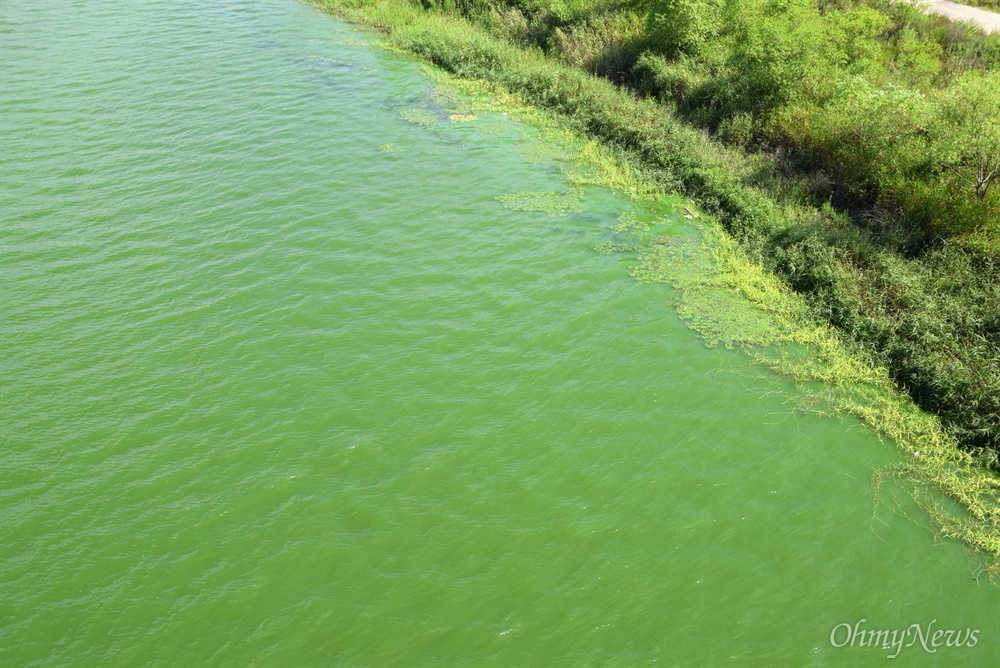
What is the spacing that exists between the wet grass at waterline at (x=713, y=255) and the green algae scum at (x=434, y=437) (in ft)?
0.24

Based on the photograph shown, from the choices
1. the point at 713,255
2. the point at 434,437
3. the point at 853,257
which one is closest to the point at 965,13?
the point at 853,257

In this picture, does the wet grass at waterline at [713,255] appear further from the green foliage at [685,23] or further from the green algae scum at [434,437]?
the green foliage at [685,23]

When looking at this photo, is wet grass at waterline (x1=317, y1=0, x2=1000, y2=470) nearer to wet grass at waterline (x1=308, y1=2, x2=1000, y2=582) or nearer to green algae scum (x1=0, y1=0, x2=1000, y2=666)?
wet grass at waterline (x1=308, y1=2, x2=1000, y2=582)

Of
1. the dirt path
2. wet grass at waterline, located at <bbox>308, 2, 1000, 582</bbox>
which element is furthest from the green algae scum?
the dirt path

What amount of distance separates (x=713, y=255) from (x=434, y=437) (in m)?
6.70

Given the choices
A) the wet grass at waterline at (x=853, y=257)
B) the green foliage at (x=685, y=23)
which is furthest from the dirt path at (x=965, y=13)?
the wet grass at waterline at (x=853, y=257)

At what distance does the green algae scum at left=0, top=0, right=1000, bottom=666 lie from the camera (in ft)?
23.1

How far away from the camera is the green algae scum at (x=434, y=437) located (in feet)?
23.1

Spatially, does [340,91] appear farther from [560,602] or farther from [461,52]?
[560,602]

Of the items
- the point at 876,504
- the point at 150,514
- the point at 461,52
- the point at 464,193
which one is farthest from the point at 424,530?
the point at 461,52

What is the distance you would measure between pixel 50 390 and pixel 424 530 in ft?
20.6

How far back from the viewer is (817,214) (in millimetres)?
12516

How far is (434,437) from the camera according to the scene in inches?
356

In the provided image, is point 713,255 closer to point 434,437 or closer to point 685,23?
point 434,437
